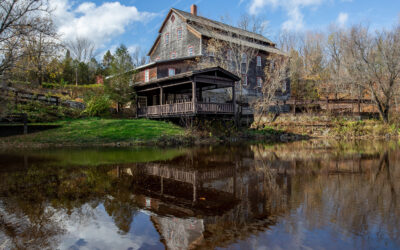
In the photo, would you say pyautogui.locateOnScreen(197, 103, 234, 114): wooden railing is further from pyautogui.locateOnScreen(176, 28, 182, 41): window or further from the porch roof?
pyautogui.locateOnScreen(176, 28, 182, 41): window

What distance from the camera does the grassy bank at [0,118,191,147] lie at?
57.7ft

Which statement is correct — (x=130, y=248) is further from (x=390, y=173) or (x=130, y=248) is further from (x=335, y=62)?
(x=335, y=62)

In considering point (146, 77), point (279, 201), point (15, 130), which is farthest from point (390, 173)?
point (146, 77)

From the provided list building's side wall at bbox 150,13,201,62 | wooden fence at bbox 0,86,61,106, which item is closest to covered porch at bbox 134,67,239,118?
wooden fence at bbox 0,86,61,106

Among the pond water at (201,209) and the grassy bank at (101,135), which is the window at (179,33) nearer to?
the grassy bank at (101,135)

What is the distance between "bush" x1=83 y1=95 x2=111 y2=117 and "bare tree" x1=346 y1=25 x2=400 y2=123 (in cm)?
2381

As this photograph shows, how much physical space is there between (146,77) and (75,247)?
30.9 metres

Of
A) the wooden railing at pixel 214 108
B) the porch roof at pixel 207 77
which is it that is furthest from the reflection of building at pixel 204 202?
the porch roof at pixel 207 77

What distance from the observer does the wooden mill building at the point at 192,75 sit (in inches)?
858

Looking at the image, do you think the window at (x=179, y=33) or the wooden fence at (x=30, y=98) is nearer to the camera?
the wooden fence at (x=30, y=98)

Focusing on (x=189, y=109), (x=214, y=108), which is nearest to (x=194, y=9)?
(x=214, y=108)

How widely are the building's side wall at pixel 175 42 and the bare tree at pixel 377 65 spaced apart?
16.7m

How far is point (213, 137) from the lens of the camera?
2139 centimetres

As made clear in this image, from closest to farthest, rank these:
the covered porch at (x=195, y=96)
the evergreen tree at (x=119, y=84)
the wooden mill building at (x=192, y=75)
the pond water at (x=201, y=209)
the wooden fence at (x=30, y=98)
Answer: the pond water at (x=201, y=209), the covered porch at (x=195, y=96), the wooden mill building at (x=192, y=75), the wooden fence at (x=30, y=98), the evergreen tree at (x=119, y=84)
